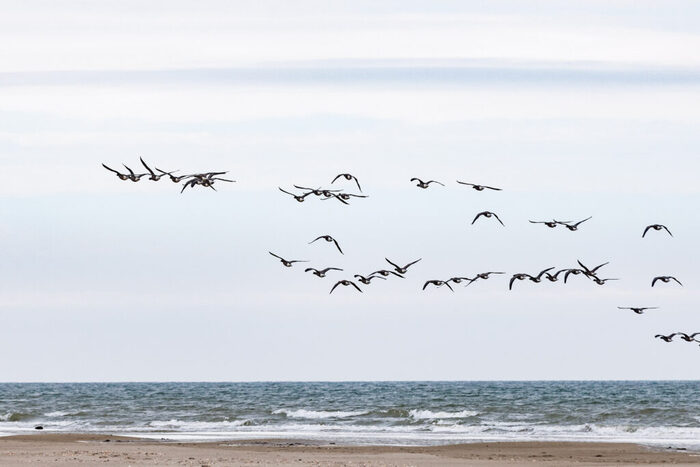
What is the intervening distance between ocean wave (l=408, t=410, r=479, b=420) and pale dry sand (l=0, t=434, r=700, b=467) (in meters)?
16.1

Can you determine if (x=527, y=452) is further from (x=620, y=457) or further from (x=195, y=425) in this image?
(x=195, y=425)

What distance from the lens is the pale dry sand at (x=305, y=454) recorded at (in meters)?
30.1

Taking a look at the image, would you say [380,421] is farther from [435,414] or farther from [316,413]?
[316,413]

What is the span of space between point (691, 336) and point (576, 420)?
22.9 metres

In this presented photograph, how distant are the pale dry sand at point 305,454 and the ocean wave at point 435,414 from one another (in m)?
16.1

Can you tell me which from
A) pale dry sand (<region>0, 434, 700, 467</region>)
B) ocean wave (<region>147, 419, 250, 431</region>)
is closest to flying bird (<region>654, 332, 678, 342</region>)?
pale dry sand (<region>0, 434, 700, 467</region>)

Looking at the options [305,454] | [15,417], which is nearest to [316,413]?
[15,417]

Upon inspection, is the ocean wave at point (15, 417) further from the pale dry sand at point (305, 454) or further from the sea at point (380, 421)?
the pale dry sand at point (305, 454)

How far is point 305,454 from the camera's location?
34.5 meters

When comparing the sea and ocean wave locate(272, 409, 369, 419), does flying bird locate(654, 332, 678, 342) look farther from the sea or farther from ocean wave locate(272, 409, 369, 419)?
ocean wave locate(272, 409, 369, 419)

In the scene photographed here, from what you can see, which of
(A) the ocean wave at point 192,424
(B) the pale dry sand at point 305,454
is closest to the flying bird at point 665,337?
(B) the pale dry sand at point 305,454

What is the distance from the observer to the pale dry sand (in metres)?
30.1

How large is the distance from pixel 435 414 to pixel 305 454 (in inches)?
992

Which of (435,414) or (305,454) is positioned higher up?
(435,414)
